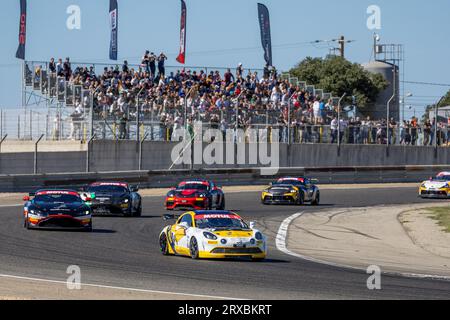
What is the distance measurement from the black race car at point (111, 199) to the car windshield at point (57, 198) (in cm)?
398

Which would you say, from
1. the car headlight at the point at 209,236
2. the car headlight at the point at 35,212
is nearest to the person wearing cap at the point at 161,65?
the car headlight at the point at 35,212

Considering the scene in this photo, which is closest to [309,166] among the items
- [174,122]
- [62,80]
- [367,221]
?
[174,122]

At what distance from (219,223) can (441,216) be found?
48.1ft

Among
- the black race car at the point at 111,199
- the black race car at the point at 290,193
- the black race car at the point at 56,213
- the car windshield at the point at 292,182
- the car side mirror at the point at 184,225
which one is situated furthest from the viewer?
the car windshield at the point at 292,182

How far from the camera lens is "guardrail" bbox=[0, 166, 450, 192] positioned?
39938 millimetres

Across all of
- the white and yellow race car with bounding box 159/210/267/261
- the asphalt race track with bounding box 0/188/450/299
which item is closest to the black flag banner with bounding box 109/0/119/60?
the asphalt race track with bounding box 0/188/450/299

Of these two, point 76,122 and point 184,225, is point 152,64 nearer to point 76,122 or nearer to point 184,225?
point 76,122

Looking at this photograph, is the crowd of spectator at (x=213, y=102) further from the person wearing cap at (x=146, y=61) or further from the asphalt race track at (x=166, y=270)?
the asphalt race track at (x=166, y=270)

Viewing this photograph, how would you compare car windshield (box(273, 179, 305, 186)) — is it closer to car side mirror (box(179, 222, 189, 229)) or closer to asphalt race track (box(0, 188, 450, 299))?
asphalt race track (box(0, 188, 450, 299))

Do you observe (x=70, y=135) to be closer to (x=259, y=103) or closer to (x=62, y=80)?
(x=62, y=80)

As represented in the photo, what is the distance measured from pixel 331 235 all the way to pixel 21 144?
19.9 meters

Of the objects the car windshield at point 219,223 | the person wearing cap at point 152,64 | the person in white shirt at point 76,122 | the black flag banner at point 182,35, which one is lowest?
the car windshield at point 219,223

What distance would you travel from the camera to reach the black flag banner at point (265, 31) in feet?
197

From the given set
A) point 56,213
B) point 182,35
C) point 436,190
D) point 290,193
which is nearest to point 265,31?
point 182,35
